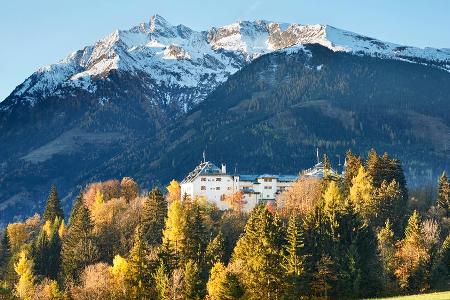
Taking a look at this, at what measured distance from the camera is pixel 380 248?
359 ft

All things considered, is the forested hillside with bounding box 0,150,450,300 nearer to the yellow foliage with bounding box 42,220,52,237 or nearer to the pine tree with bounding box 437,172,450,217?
the pine tree with bounding box 437,172,450,217

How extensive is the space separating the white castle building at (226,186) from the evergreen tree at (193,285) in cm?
5301

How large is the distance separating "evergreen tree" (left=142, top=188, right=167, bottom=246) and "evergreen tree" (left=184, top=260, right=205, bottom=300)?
2950 cm

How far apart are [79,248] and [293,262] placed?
50878 mm

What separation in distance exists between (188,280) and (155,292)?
8.21m

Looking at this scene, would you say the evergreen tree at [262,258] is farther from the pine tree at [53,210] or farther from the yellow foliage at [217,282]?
the pine tree at [53,210]

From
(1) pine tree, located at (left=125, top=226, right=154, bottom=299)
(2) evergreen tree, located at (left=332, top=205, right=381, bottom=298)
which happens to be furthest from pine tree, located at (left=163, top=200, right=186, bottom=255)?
(2) evergreen tree, located at (left=332, top=205, right=381, bottom=298)

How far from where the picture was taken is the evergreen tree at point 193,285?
10000 cm

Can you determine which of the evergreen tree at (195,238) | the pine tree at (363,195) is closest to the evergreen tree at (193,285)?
the evergreen tree at (195,238)

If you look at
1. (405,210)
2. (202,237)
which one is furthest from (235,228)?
(405,210)

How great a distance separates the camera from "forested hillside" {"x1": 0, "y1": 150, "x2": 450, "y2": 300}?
3932 inches

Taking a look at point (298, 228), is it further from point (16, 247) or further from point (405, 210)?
point (16, 247)

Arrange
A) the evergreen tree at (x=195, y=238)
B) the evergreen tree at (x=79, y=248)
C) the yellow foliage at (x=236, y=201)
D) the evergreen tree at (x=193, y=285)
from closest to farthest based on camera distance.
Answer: the evergreen tree at (x=193, y=285) → the evergreen tree at (x=195, y=238) → the evergreen tree at (x=79, y=248) → the yellow foliage at (x=236, y=201)

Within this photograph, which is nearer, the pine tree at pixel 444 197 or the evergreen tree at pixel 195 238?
the evergreen tree at pixel 195 238
